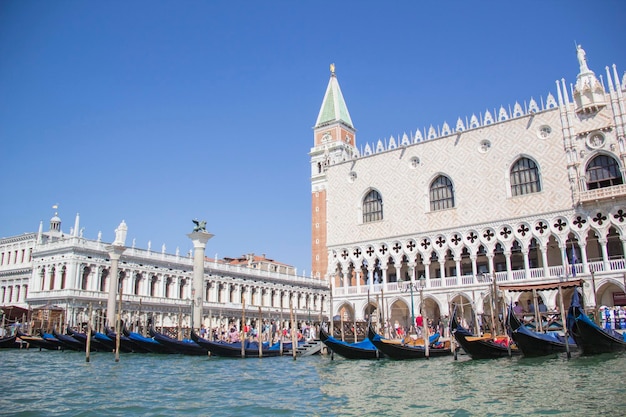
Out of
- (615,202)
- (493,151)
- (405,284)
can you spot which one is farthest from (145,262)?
(615,202)

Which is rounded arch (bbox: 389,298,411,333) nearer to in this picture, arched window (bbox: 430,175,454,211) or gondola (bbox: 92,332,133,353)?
arched window (bbox: 430,175,454,211)

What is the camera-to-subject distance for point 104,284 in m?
26.9

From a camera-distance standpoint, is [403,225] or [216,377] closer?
[216,377]

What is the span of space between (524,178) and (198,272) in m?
13.0

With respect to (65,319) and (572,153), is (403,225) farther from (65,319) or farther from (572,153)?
(65,319)

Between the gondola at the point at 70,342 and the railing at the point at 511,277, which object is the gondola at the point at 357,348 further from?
the gondola at the point at 70,342

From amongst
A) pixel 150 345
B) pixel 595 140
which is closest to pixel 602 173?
pixel 595 140

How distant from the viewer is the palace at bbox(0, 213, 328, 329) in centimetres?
Result: 2525

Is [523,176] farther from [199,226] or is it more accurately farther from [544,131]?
[199,226]

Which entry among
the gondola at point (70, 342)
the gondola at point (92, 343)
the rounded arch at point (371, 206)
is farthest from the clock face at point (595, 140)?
the gondola at point (70, 342)

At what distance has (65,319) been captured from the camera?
24.4m

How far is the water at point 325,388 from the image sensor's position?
7285 millimetres

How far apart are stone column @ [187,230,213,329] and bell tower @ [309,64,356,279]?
21.2 m

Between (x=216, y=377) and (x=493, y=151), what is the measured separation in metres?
15.8
